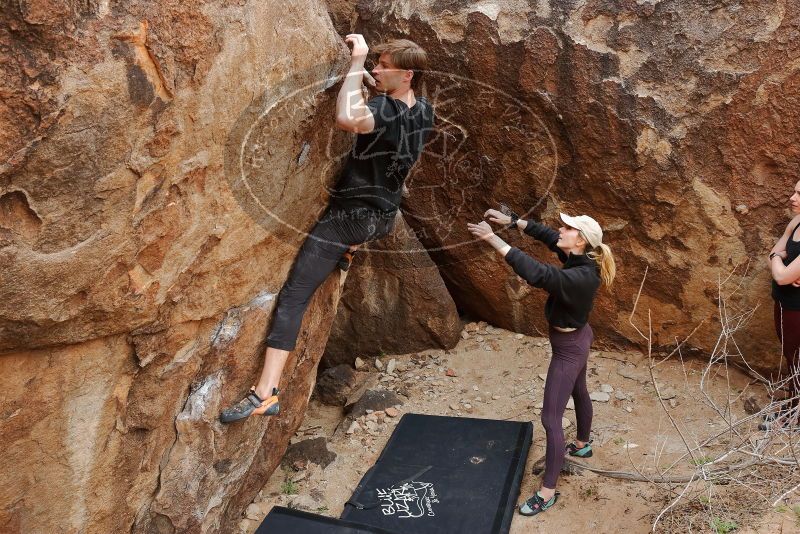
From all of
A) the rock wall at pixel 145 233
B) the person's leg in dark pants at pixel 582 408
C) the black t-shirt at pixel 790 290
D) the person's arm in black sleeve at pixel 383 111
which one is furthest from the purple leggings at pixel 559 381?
the rock wall at pixel 145 233

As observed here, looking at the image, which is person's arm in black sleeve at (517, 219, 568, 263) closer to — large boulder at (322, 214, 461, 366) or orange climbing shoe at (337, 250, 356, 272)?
orange climbing shoe at (337, 250, 356, 272)

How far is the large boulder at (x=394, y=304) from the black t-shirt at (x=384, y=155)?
1482 millimetres

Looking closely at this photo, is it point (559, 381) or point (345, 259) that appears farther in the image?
point (345, 259)

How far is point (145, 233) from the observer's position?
9.56 ft

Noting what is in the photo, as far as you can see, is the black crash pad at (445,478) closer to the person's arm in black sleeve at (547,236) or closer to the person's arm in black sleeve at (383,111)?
the person's arm in black sleeve at (547,236)

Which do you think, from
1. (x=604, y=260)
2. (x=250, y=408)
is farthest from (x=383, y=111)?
(x=250, y=408)

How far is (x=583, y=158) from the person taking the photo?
466 centimetres

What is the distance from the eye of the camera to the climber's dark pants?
360 cm

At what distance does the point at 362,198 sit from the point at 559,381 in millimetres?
1290

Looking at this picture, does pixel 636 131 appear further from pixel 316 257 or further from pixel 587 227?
pixel 316 257

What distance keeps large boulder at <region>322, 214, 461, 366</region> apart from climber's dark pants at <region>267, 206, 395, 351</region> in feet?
4.86

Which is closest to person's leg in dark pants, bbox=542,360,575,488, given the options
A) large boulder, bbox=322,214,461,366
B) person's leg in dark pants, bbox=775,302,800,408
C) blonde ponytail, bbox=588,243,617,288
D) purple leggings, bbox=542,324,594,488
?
purple leggings, bbox=542,324,594,488

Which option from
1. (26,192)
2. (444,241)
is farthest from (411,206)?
(26,192)

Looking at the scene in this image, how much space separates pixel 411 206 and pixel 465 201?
416mm
